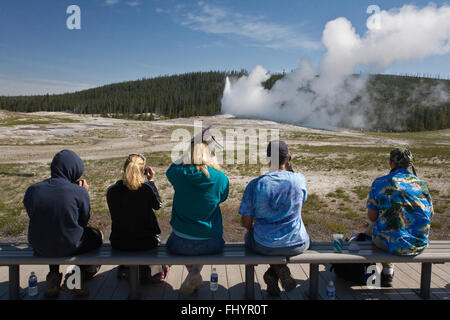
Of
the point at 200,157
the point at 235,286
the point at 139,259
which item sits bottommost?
the point at 235,286

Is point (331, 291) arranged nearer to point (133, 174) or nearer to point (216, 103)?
point (133, 174)

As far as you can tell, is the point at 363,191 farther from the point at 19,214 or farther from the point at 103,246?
the point at 19,214

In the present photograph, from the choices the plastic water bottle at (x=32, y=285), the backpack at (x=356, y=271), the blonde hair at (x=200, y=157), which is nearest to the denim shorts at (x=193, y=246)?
the blonde hair at (x=200, y=157)

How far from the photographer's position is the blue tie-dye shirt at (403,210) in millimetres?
3037

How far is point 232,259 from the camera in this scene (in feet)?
10.0

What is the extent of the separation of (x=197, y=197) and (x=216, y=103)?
119 meters

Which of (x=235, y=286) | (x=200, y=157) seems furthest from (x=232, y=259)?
(x=200, y=157)

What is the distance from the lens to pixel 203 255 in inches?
125

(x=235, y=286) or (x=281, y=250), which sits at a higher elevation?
(x=281, y=250)

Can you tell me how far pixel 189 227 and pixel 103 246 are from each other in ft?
3.46

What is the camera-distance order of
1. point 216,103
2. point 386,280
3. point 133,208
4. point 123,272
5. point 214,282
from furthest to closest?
point 216,103 < point 123,272 < point 386,280 < point 214,282 < point 133,208

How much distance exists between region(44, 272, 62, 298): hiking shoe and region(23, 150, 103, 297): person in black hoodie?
336 mm

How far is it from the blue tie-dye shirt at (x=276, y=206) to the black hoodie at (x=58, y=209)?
1578 millimetres
